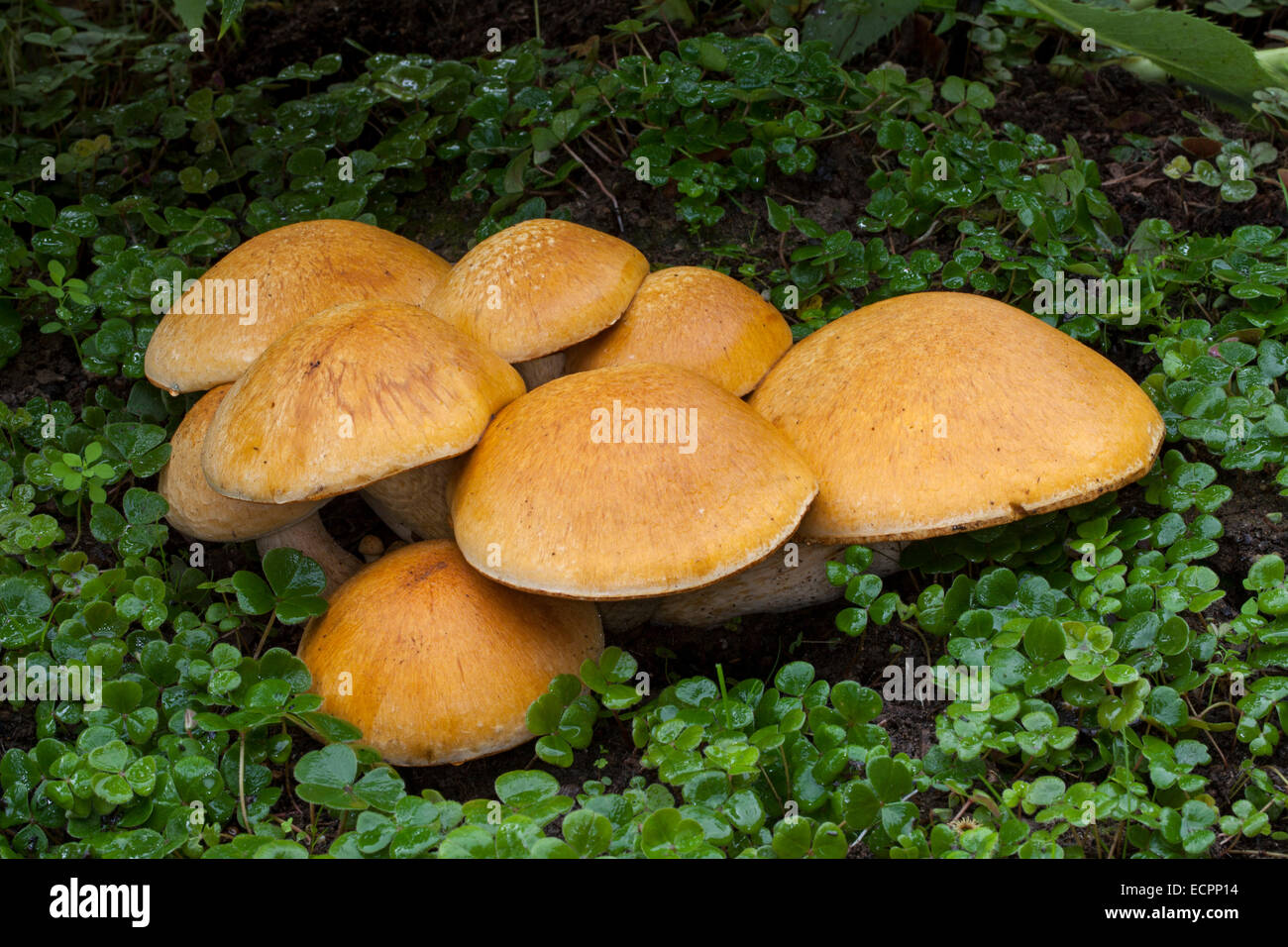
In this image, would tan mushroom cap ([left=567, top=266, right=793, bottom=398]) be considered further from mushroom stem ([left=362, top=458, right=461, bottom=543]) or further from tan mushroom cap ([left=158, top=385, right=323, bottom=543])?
tan mushroom cap ([left=158, top=385, right=323, bottom=543])

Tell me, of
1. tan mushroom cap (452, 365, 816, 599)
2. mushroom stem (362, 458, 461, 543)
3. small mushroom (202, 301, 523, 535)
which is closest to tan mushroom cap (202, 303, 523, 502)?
small mushroom (202, 301, 523, 535)

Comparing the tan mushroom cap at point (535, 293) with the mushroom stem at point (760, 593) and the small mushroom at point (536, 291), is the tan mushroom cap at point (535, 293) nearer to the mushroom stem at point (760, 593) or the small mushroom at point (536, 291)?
the small mushroom at point (536, 291)

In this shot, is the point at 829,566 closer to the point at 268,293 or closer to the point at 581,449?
the point at 581,449

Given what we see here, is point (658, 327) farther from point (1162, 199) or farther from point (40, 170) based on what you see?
point (40, 170)

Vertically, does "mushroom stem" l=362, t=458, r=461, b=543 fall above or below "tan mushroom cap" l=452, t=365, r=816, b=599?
below

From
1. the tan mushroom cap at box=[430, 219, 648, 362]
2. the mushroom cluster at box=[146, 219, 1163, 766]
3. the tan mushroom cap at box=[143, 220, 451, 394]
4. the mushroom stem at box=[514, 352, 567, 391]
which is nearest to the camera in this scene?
the mushroom cluster at box=[146, 219, 1163, 766]

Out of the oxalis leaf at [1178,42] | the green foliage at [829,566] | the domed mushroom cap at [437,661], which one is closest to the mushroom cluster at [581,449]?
the domed mushroom cap at [437,661]
